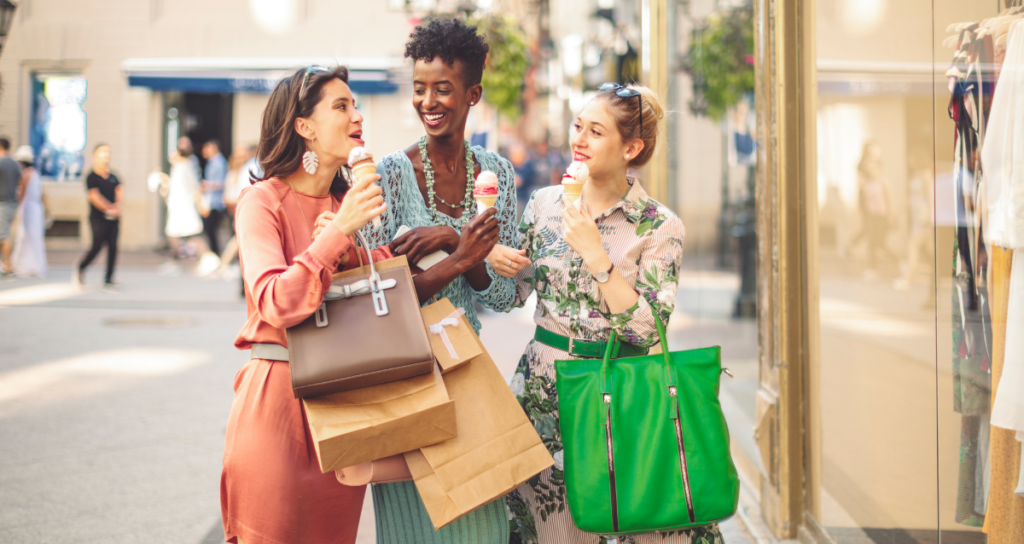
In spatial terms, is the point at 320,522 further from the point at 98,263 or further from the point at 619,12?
the point at 619,12

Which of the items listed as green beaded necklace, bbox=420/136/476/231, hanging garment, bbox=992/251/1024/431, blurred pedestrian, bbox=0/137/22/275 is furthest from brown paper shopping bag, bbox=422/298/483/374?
blurred pedestrian, bbox=0/137/22/275

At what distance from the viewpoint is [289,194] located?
2.12 meters

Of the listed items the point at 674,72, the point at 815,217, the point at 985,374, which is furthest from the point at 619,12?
the point at 985,374

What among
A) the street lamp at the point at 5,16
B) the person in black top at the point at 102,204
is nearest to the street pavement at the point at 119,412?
the person in black top at the point at 102,204

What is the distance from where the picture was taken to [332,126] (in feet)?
6.85

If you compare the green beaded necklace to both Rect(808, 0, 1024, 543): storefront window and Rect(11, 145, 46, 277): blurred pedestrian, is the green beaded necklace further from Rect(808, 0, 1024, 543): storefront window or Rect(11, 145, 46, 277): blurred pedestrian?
Rect(11, 145, 46, 277): blurred pedestrian

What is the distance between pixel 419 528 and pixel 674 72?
7472mm

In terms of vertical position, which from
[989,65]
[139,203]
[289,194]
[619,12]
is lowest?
[289,194]

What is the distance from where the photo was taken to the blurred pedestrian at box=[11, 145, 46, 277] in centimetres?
1138

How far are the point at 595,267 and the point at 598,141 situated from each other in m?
0.41

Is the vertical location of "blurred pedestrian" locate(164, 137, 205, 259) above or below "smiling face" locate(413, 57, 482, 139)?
above

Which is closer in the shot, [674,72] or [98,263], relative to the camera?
[674,72]

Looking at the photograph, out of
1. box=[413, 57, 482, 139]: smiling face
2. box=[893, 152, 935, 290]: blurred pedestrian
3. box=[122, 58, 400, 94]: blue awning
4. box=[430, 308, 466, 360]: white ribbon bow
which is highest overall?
box=[122, 58, 400, 94]: blue awning

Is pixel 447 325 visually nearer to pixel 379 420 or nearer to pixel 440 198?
pixel 379 420
